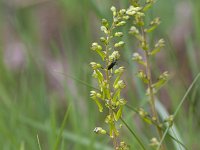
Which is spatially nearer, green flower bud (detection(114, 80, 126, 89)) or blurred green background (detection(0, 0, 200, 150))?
green flower bud (detection(114, 80, 126, 89))

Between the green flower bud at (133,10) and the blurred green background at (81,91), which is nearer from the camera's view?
the green flower bud at (133,10)

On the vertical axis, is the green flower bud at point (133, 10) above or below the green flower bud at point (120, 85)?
above

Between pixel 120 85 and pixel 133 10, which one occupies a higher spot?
pixel 133 10

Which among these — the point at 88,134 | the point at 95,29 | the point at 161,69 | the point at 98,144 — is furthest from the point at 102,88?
the point at 95,29

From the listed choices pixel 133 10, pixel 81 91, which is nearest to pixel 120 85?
pixel 133 10

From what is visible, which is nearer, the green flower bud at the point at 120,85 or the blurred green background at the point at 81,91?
the green flower bud at the point at 120,85

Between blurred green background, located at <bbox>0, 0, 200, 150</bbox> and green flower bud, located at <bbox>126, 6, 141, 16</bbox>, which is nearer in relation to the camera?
green flower bud, located at <bbox>126, 6, 141, 16</bbox>

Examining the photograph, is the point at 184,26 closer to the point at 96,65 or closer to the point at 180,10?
Answer: the point at 180,10

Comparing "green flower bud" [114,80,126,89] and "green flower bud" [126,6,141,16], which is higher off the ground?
"green flower bud" [126,6,141,16]

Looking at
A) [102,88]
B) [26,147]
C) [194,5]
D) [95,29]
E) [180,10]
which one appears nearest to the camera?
[102,88]

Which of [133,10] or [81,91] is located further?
[81,91]

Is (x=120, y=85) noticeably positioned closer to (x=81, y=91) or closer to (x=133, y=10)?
(x=133, y=10)
